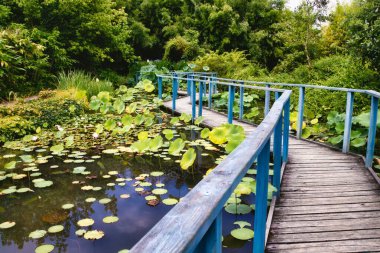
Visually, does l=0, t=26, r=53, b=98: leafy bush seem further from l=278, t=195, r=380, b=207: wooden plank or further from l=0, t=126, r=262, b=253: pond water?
l=278, t=195, r=380, b=207: wooden plank

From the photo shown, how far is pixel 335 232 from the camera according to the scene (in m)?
2.32

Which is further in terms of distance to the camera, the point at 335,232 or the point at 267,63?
the point at 267,63

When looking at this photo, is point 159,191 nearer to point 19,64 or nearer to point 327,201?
point 327,201

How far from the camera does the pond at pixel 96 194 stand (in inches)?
105

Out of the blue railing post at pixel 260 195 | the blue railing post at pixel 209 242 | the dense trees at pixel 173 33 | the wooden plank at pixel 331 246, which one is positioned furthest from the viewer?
the dense trees at pixel 173 33

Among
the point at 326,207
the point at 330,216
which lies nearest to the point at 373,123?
the point at 326,207

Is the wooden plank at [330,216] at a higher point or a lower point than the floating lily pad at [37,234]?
higher

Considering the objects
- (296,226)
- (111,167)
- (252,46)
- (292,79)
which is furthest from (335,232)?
(252,46)

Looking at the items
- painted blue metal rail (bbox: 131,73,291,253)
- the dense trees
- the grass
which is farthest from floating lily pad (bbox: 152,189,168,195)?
the grass

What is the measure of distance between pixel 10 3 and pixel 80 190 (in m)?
10.4

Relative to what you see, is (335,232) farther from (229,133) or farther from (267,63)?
(267,63)

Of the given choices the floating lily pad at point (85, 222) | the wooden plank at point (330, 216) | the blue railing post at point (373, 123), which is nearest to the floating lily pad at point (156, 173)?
the floating lily pad at point (85, 222)

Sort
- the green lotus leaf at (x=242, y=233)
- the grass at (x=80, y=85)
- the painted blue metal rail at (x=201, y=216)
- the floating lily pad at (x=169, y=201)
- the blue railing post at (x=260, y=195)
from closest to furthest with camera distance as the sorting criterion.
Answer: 1. the painted blue metal rail at (x=201, y=216)
2. the blue railing post at (x=260, y=195)
3. the green lotus leaf at (x=242, y=233)
4. the floating lily pad at (x=169, y=201)
5. the grass at (x=80, y=85)

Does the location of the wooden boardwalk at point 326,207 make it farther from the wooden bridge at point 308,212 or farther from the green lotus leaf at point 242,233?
the green lotus leaf at point 242,233
